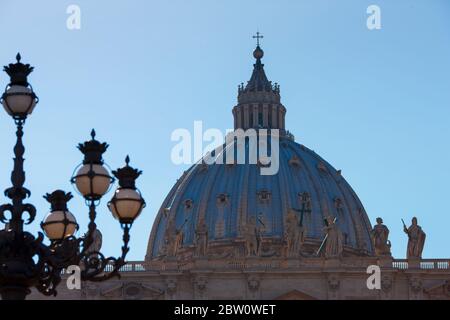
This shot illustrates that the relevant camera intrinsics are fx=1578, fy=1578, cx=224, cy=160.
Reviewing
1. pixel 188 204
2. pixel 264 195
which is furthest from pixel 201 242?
pixel 264 195

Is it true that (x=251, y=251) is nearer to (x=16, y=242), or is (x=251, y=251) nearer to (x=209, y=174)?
(x=209, y=174)

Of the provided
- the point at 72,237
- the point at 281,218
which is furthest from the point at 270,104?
the point at 72,237

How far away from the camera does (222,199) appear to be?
114 metres

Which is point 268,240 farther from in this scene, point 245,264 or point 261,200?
point 245,264

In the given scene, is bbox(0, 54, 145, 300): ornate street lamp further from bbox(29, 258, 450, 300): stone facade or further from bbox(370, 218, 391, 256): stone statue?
bbox(370, 218, 391, 256): stone statue

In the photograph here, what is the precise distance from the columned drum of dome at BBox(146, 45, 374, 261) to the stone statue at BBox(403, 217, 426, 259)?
2800cm

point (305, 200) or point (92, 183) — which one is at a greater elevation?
point (305, 200)

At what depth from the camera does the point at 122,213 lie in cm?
2364

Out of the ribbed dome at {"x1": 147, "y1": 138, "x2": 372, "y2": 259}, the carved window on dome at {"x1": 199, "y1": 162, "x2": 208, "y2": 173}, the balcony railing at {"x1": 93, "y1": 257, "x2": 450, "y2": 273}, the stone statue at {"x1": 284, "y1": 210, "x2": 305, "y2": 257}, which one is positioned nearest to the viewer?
the balcony railing at {"x1": 93, "y1": 257, "x2": 450, "y2": 273}

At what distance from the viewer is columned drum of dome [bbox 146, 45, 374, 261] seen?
11006 cm

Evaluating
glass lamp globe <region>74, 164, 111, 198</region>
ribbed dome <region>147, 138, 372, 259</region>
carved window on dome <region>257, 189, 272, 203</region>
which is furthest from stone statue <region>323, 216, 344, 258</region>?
glass lamp globe <region>74, 164, 111, 198</region>

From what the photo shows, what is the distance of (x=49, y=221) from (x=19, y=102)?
1.97 m

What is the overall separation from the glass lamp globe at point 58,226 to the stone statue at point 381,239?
54.7m
